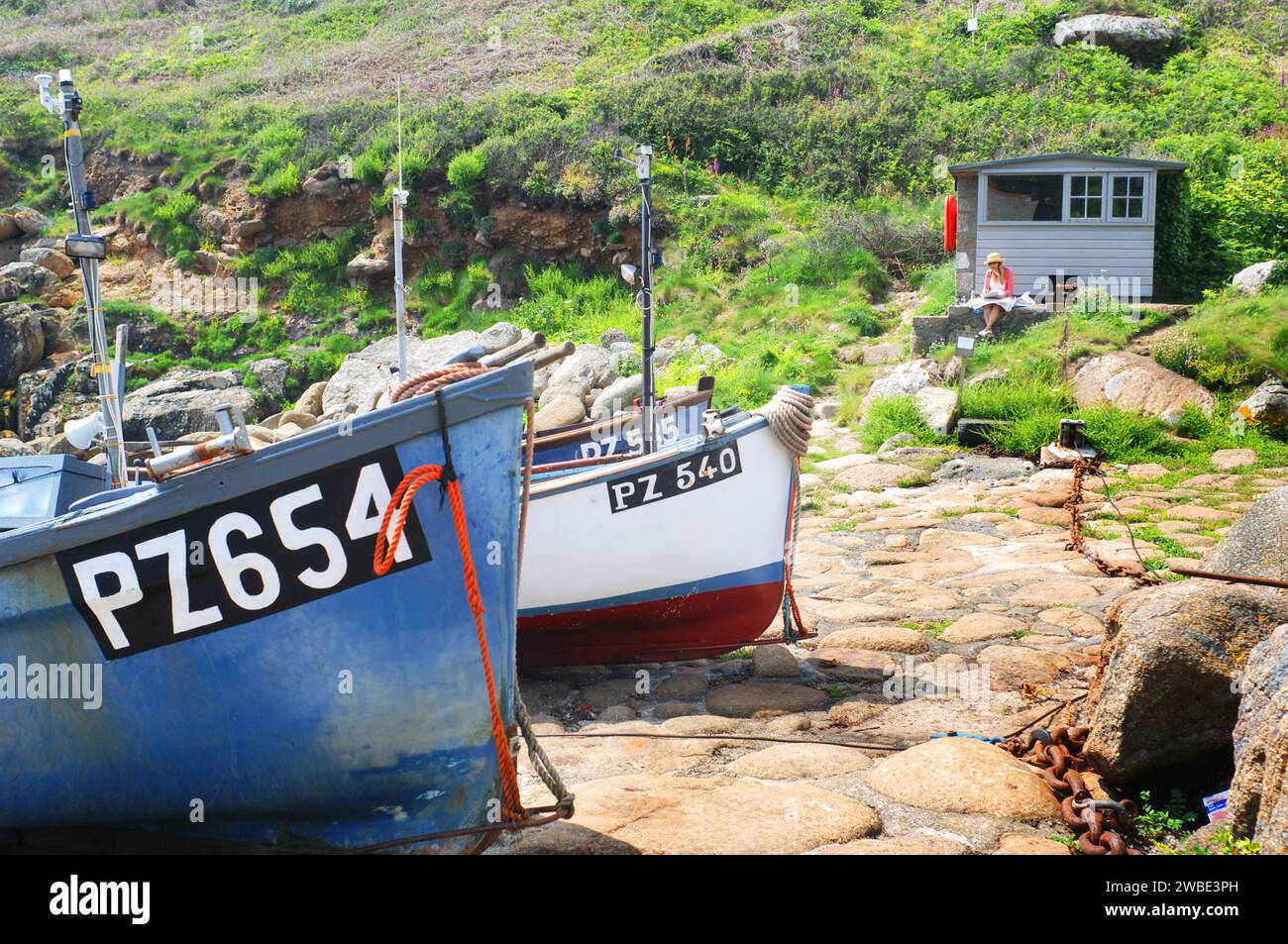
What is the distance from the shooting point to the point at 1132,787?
4293 mm

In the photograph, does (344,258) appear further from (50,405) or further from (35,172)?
(35,172)

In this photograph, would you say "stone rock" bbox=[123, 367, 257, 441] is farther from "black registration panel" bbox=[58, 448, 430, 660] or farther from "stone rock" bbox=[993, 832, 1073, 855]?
"stone rock" bbox=[993, 832, 1073, 855]

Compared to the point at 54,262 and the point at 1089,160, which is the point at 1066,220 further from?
the point at 54,262

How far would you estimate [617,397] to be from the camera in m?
15.3

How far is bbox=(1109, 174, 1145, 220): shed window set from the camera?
1608cm

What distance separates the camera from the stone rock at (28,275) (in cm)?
2188

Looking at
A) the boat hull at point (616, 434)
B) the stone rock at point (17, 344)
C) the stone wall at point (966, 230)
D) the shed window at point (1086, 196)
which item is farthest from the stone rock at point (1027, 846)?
the stone rock at point (17, 344)

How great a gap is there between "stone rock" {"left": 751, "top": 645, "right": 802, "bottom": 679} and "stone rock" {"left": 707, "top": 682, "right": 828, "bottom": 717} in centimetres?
18

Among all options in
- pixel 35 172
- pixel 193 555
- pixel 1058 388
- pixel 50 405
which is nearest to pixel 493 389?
pixel 193 555

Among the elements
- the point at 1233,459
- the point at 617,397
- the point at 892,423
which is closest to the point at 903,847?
the point at 1233,459

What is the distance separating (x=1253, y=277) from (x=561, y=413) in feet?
32.0

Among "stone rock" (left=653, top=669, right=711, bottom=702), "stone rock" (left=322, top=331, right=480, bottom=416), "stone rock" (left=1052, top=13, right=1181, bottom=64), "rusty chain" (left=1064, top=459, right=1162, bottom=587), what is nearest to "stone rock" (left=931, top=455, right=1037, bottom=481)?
"rusty chain" (left=1064, top=459, right=1162, bottom=587)

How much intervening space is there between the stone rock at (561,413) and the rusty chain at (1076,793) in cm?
1119

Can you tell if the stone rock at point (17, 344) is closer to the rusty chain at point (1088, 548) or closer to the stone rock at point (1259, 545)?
the rusty chain at point (1088, 548)
